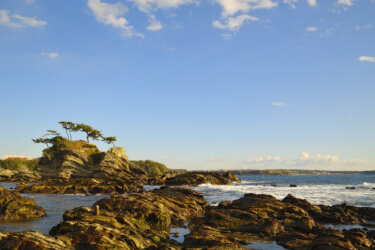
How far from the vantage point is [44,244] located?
33.3 feet

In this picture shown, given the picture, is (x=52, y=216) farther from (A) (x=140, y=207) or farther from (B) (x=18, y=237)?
(B) (x=18, y=237)

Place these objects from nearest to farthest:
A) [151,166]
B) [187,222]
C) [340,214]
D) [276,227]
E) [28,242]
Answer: [28,242]
[276,227]
[187,222]
[340,214]
[151,166]

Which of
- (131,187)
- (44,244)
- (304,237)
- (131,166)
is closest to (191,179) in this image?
(131,166)

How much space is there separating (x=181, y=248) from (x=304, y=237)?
8.38 m

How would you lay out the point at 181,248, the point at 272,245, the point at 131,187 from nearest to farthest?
the point at 181,248 < the point at 272,245 < the point at 131,187

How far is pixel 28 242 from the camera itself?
9.96 m

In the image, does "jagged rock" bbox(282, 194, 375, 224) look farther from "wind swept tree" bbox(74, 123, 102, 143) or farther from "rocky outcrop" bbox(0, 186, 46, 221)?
"wind swept tree" bbox(74, 123, 102, 143)

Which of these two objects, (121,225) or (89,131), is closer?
(121,225)

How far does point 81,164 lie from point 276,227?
79262 millimetres

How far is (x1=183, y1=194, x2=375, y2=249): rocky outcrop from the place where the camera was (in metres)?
14.8

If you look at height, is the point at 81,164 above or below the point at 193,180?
above

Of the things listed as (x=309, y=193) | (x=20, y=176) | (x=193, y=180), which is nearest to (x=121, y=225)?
(x=309, y=193)

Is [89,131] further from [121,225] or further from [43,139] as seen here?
[121,225]

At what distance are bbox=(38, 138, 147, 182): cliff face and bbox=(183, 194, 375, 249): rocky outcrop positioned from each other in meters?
61.5
